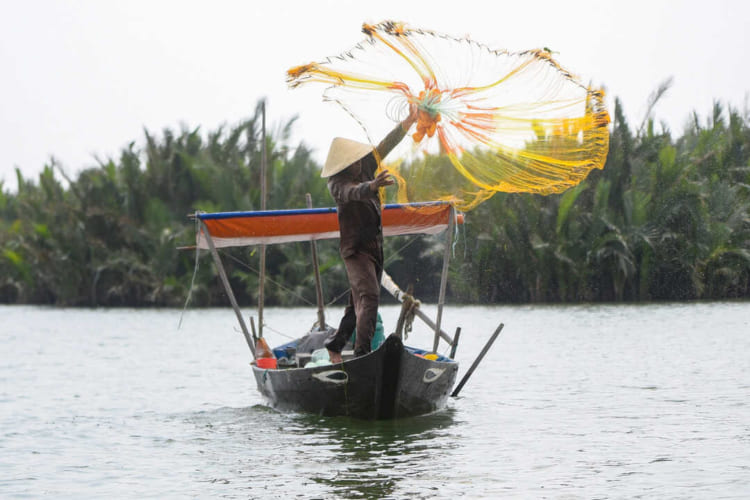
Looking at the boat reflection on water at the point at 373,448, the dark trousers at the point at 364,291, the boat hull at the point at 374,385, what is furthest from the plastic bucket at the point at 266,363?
the dark trousers at the point at 364,291

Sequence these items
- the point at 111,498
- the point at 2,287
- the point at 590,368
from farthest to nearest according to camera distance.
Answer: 1. the point at 2,287
2. the point at 590,368
3. the point at 111,498

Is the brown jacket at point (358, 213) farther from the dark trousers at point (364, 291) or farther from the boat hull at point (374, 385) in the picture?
the boat hull at point (374, 385)

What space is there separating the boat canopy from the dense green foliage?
998 cm

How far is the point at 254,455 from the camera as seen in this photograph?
29.6 feet

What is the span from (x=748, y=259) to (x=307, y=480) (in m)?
19.5

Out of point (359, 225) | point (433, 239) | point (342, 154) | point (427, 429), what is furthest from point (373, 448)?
point (433, 239)

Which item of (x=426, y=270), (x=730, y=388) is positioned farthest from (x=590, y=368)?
(x=426, y=270)

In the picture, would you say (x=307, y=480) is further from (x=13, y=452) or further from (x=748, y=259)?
(x=748, y=259)

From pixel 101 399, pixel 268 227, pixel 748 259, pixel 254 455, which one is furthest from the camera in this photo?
pixel 748 259

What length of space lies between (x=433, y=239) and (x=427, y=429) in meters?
18.1

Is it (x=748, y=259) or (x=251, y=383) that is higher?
(x=748, y=259)

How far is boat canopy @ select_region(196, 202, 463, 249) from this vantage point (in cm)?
1106

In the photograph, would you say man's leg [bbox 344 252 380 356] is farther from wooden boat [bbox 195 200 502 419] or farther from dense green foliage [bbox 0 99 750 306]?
dense green foliage [bbox 0 99 750 306]

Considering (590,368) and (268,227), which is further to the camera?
(590,368)
